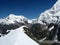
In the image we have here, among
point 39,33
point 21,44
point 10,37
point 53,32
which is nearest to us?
point 21,44

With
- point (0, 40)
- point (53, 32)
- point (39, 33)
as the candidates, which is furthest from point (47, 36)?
point (0, 40)

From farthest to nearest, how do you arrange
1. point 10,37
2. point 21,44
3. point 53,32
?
point 53,32, point 10,37, point 21,44

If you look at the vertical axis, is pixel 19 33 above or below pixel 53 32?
below

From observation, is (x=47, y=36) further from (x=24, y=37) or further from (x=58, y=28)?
(x=24, y=37)

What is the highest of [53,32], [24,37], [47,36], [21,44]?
[53,32]

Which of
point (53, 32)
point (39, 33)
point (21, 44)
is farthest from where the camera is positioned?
point (53, 32)

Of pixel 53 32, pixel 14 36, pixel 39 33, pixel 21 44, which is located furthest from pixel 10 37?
pixel 53 32

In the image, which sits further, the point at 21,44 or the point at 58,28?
the point at 58,28

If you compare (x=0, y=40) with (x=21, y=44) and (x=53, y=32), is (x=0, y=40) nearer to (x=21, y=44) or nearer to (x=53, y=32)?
(x=21, y=44)

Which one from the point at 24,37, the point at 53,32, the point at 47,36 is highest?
the point at 53,32
